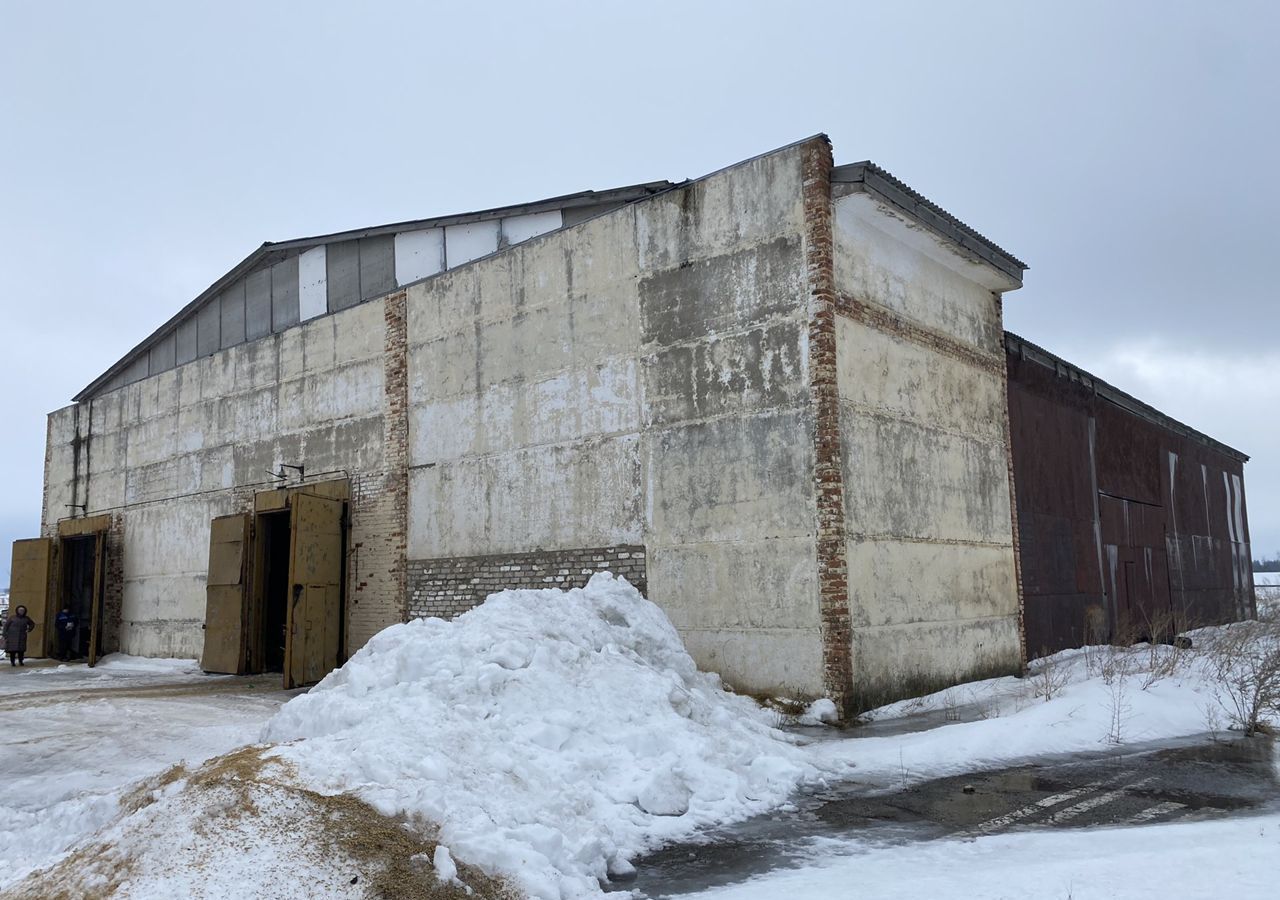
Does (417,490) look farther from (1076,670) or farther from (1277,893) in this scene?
(1277,893)

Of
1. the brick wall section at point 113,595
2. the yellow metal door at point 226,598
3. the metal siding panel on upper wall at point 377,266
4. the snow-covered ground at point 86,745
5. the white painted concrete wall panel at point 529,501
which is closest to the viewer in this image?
the snow-covered ground at point 86,745

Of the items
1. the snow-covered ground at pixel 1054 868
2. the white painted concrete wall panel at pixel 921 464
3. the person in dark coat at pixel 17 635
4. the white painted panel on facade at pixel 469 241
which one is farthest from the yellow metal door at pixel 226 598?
the snow-covered ground at pixel 1054 868

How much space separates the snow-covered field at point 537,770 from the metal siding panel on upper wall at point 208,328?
10.5 meters

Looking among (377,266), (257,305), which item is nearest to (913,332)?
(377,266)

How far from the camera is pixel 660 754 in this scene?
7.38 m

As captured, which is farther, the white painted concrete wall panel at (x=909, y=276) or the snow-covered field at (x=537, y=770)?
the white painted concrete wall panel at (x=909, y=276)

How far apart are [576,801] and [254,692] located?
9706 millimetres

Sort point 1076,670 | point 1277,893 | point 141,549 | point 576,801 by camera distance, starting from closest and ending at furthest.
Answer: point 1277,893 → point 576,801 → point 1076,670 → point 141,549

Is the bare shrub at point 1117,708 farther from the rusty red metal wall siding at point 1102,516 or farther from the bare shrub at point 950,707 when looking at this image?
the rusty red metal wall siding at point 1102,516

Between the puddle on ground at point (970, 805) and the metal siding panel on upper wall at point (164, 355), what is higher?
the metal siding panel on upper wall at point (164, 355)

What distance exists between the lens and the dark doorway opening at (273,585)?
56.6 ft

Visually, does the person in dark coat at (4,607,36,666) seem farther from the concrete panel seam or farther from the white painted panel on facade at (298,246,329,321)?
the concrete panel seam

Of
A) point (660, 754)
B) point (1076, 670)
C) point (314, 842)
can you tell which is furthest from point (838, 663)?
point (314, 842)

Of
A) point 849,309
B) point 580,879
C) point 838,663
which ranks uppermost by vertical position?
point 849,309
